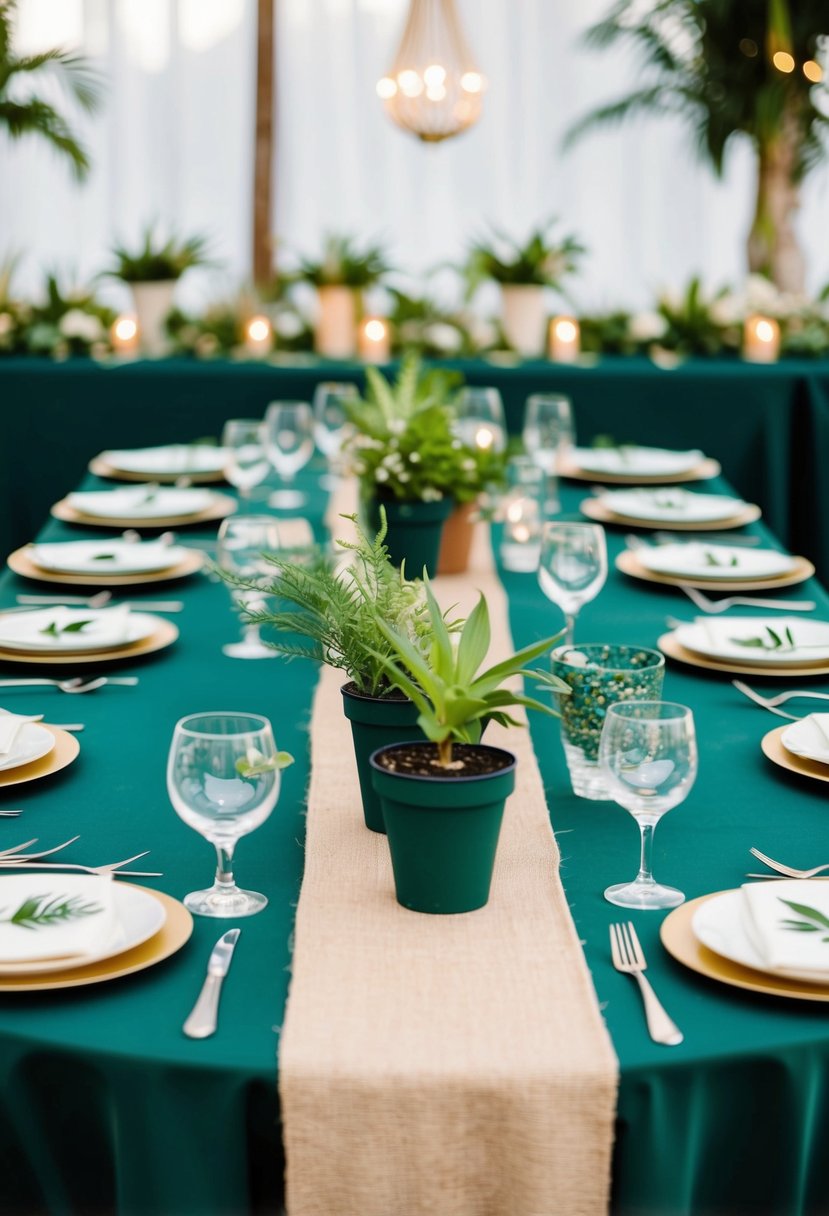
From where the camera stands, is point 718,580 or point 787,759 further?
point 718,580

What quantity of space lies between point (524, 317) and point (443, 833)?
2985 millimetres

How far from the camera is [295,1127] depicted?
34.4 inches

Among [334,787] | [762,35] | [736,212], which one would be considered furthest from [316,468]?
[736,212]

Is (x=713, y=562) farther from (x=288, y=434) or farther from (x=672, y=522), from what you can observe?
(x=288, y=434)

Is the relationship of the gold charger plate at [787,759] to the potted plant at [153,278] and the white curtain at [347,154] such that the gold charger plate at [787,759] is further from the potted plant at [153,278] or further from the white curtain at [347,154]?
the white curtain at [347,154]

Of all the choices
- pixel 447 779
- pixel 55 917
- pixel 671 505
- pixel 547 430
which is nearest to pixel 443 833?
pixel 447 779

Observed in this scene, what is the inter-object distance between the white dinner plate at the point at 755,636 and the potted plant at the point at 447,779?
670 millimetres

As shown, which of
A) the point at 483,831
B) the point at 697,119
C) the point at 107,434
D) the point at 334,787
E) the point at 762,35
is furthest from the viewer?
the point at 697,119

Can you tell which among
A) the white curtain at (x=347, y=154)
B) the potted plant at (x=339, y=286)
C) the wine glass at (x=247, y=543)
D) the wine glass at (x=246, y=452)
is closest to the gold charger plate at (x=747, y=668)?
the wine glass at (x=247, y=543)

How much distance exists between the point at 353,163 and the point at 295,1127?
721 cm

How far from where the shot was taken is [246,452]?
2.52 m

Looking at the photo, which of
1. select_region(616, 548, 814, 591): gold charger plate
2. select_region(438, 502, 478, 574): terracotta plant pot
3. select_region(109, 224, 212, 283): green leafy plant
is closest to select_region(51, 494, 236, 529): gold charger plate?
select_region(438, 502, 478, 574): terracotta plant pot

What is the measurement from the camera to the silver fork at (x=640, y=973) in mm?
913

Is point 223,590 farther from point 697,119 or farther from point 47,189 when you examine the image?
point 47,189
